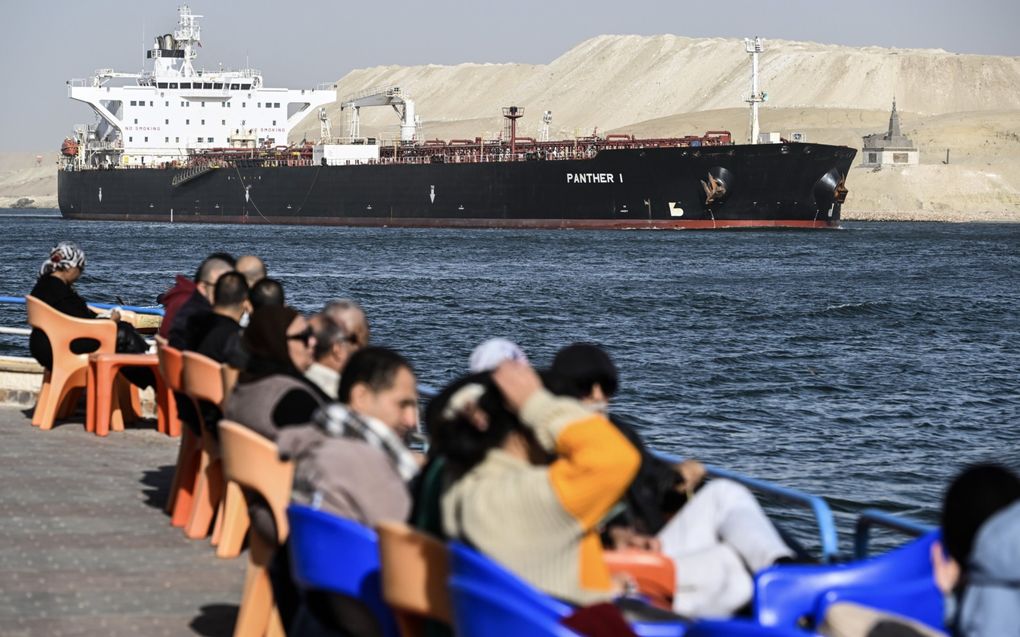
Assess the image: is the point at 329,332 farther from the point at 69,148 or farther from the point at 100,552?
the point at 69,148

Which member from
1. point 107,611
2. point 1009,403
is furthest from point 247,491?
point 1009,403

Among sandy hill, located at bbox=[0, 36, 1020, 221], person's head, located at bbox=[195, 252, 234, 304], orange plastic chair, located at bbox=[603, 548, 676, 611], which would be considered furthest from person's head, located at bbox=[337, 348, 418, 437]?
sandy hill, located at bbox=[0, 36, 1020, 221]

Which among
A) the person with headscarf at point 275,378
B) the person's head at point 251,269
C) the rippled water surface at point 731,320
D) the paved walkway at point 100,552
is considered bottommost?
the rippled water surface at point 731,320

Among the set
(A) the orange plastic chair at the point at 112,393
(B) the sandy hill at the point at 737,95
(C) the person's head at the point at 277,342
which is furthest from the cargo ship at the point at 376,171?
(B) the sandy hill at the point at 737,95

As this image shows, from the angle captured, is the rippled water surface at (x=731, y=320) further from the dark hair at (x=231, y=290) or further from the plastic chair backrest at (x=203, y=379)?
the plastic chair backrest at (x=203, y=379)

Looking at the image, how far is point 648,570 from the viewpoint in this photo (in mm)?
3654

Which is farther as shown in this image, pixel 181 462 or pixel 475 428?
pixel 181 462

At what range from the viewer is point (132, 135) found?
213ft

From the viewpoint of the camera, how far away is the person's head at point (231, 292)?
20.2ft

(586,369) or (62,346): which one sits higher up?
(586,369)

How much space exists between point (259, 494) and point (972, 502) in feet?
6.79

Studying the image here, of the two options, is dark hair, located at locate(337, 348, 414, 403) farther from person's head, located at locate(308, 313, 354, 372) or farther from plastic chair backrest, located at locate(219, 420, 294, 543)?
person's head, located at locate(308, 313, 354, 372)

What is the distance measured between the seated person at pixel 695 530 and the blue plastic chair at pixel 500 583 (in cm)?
72

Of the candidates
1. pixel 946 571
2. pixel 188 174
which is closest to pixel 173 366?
pixel 946 571
